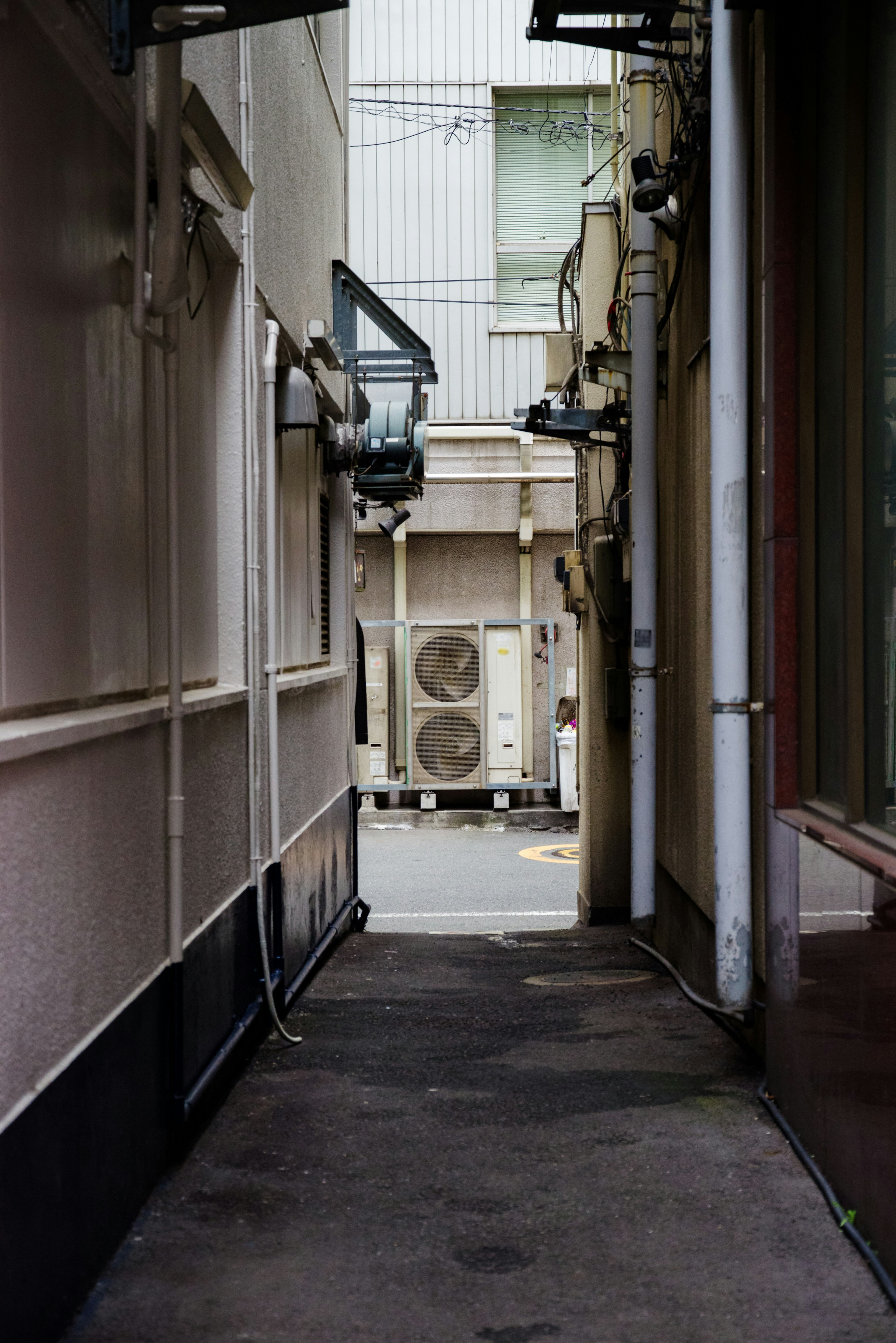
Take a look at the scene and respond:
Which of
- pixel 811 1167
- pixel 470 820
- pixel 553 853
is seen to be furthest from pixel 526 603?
pixel 811 1167

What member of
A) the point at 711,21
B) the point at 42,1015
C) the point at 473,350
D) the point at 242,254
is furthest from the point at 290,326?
the point at 473,350

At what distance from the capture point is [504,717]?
1748cm

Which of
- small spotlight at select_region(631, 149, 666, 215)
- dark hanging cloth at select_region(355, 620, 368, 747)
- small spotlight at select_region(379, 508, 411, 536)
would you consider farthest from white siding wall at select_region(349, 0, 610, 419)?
small spotlight at select_region(631, 149, 666, 215)

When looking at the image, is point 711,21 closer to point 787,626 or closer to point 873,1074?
point 787,626

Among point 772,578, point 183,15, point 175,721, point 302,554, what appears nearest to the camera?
point 183,15

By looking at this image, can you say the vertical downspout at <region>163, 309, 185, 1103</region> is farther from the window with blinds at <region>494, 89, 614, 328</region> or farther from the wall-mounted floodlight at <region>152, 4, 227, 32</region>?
the window with blinds at <region>494, 89, 614, 328</region>

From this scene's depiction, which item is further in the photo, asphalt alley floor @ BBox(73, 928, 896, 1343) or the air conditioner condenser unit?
the air conditioner condenser unit

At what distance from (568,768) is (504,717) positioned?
1.03 m

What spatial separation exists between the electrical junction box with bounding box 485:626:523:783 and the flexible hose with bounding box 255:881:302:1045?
37.8 ft

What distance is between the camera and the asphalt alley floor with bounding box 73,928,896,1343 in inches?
127

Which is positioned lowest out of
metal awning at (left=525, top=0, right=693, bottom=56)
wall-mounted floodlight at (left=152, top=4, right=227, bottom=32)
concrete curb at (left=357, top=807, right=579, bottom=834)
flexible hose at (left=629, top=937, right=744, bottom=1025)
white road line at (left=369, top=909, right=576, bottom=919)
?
white road line at (left=369, top=909, right=576, bottom=919)

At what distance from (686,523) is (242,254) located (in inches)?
99.8

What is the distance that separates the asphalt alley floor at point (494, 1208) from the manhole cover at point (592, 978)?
96 centimetres

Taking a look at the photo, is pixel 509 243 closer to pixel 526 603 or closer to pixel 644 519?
pixel 526 603
